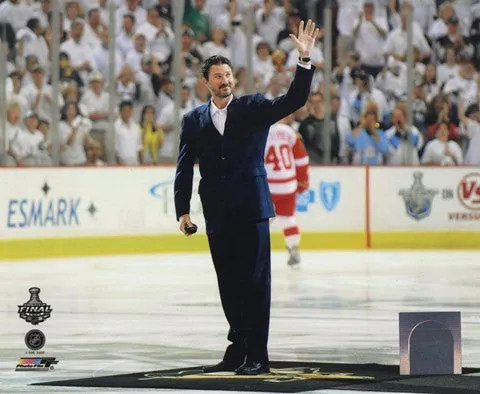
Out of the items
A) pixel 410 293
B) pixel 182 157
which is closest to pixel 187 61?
pixel 410 293

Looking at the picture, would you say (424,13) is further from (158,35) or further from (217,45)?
(158,35)

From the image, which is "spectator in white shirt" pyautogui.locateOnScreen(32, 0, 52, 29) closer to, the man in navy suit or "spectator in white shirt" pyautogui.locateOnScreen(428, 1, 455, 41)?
"spectator in white shirt" pyautogui.locateOnScreen(428, 1, 455, 41)

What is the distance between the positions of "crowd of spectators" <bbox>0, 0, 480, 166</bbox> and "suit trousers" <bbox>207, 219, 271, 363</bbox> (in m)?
10.3

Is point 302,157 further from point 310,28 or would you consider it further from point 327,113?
point 310,28

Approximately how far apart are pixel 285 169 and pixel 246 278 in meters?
9.90

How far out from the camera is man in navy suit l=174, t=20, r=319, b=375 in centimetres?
789

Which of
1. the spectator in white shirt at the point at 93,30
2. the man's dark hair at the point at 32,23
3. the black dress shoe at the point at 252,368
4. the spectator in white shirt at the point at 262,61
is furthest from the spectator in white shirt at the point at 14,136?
the black dress shoe at the point at 252,368

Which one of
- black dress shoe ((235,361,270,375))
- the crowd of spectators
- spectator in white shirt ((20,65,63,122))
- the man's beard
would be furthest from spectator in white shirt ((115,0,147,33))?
black dress shoe ((235,361,270,375))

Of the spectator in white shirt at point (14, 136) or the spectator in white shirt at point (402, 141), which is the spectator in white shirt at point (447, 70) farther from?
the spectator in white shirt at point (14, 136)

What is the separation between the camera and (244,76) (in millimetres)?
20047

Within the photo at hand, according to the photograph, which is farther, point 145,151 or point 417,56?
point 417,56

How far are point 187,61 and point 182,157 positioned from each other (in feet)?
39.7

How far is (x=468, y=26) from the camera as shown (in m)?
Result: 21.9

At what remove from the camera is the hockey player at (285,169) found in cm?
1775
